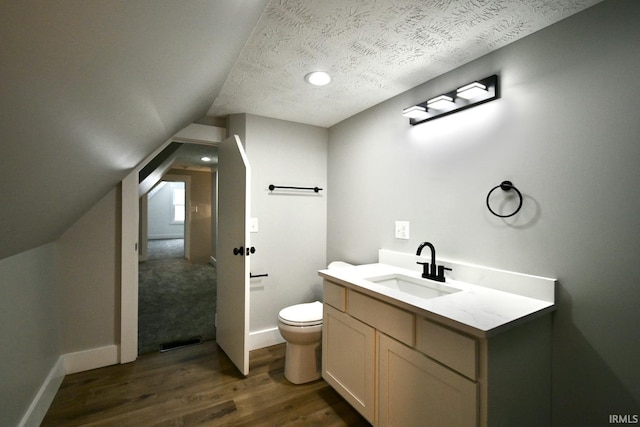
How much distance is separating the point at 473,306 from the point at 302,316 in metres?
1.20

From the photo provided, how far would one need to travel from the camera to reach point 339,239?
2828 mm

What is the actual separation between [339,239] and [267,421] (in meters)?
1.59

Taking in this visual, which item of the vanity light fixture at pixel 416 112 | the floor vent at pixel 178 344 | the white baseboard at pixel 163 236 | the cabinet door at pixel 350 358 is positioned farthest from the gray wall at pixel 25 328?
the white baseboard at pixel 163 236

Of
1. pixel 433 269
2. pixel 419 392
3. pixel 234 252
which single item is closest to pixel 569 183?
pixel 433 269

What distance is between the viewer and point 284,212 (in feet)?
9.14

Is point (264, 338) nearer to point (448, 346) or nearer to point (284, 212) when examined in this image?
point (284, 212)

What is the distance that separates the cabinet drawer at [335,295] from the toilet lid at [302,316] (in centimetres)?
23

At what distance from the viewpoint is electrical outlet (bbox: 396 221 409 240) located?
211 cm

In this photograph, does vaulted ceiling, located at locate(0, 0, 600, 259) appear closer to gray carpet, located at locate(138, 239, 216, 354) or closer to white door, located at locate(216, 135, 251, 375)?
white door, located at locate(216, 135, 251, 375)

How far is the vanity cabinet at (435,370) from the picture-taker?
109 cm

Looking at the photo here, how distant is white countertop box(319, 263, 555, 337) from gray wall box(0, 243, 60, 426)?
1.69 meters

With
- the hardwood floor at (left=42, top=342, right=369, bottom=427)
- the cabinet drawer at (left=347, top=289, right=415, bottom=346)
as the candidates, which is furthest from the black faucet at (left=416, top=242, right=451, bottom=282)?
the hardwood floor at (left=42, top=342, right=369, bottom=427)

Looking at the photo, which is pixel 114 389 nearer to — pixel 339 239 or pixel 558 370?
pixel 339 239

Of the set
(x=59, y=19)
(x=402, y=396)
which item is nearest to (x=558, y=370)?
(x=402, y=396)
